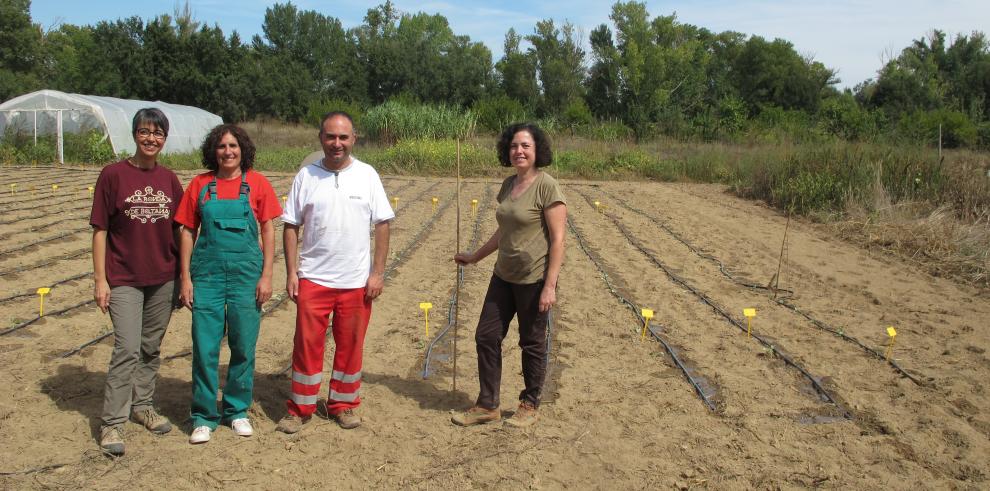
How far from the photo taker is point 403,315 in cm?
540

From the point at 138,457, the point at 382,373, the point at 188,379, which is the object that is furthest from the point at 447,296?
the point at 138,457

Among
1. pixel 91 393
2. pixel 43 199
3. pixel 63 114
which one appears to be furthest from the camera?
pixel 63 114

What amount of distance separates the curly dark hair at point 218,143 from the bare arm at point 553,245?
1267 mm

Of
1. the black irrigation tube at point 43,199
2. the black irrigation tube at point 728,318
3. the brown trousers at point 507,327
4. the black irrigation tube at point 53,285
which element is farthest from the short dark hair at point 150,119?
the black irrigation tube at point 43,199

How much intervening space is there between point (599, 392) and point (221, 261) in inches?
80.2

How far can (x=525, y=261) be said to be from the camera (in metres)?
3.17

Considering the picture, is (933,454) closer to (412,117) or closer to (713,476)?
(713,476)

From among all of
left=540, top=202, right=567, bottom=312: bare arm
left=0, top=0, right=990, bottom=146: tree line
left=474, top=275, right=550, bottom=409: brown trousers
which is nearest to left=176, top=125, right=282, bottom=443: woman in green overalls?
left=474, top=275, right=550, bottom=409: brown trousers

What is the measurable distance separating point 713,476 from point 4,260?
A: 19.6 ft

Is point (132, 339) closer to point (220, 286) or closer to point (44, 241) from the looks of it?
point (220, 286)

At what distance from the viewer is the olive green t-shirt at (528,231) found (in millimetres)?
Answer: 3137

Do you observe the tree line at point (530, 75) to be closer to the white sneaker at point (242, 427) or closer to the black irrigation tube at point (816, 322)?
the black irrigation tube at point (816, 322)

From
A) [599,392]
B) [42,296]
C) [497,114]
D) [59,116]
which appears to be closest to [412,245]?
[42,296]

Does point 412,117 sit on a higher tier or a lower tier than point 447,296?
higher
